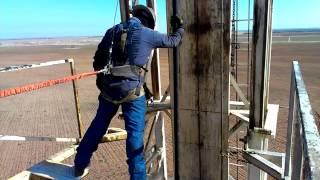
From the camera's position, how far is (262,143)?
470 centimetres

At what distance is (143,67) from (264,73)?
1464 mm

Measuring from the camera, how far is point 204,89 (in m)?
4.55

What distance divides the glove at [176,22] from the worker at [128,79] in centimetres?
27

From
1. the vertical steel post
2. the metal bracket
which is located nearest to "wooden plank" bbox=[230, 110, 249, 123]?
the metal bracket

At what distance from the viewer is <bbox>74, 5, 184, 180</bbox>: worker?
381cm

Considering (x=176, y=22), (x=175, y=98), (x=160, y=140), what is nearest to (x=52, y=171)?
(x=175, y=98)

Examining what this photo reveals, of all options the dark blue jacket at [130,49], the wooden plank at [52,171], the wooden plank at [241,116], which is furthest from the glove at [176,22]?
the wooden plank at [52,171]

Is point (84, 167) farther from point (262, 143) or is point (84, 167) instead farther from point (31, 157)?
point (31, 157)

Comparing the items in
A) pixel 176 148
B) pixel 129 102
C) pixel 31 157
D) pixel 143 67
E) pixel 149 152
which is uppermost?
pixel 143 67

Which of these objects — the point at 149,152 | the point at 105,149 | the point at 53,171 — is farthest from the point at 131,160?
the point at 105,149

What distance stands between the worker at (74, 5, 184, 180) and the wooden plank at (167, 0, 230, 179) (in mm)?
490

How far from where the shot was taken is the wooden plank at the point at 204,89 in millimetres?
4320

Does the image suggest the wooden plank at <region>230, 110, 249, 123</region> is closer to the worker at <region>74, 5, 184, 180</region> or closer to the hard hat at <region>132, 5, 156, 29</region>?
the worker at <region>74, 5, 184, 180</region>

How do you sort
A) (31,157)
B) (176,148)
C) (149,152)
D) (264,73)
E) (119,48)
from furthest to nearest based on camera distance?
(31,157), (149,152), (176,148), (264,73), (119,48)
